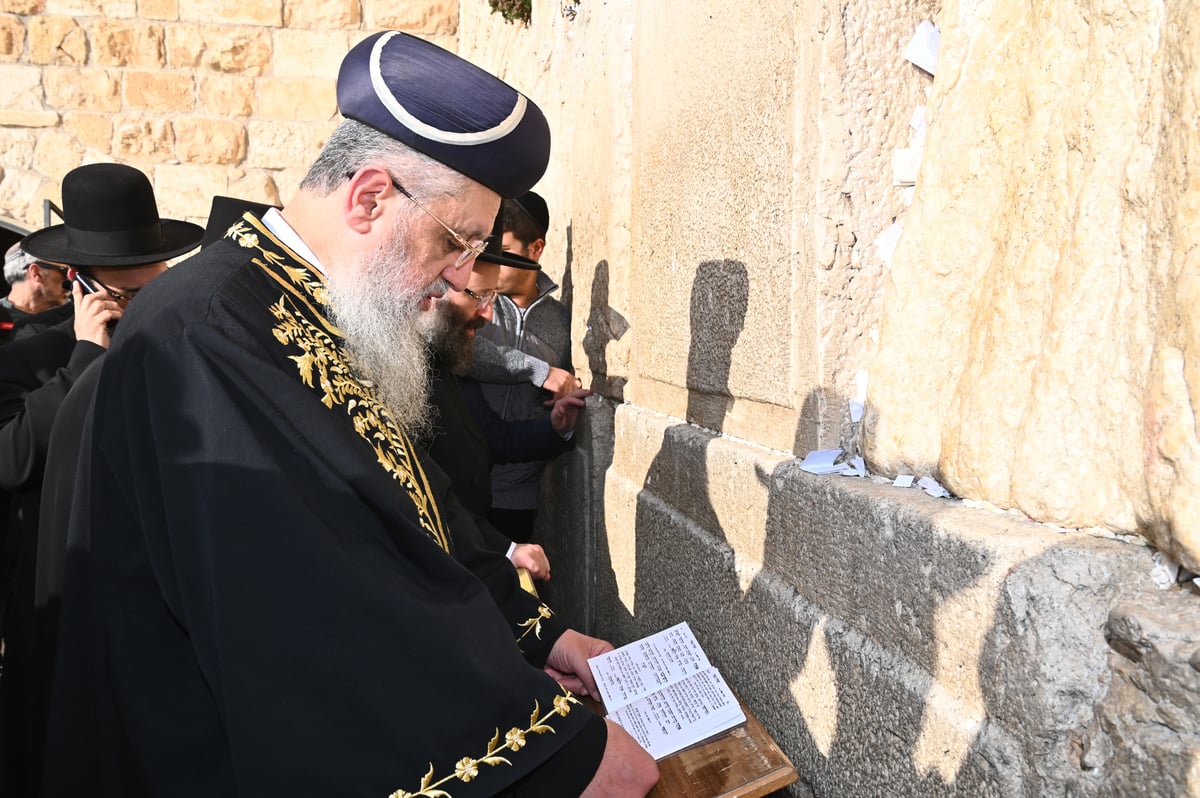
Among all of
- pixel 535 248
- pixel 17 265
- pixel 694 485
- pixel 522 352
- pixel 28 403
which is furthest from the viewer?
pixel 17 265

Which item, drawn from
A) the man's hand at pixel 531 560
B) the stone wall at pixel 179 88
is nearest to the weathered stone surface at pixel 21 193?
the stone wall at pixel 179 88

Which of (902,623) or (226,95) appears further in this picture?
(226,95)

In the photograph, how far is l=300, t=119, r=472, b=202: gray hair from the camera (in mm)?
2016

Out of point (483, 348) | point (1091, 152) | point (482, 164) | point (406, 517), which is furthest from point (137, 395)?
point (483, 348)

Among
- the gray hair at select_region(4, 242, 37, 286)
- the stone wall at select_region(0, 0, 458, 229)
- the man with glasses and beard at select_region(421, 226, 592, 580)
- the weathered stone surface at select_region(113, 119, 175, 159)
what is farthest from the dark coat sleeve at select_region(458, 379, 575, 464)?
the weathered stone surface at select_region(113, 119, 175, 159)

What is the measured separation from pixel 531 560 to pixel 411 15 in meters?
5.80

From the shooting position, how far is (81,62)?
727 centimetres

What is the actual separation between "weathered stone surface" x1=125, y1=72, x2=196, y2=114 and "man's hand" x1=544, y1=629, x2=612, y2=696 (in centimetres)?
654

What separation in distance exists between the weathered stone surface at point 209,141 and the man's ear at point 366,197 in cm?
620

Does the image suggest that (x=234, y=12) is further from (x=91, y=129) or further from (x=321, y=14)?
(x=91, y=129)

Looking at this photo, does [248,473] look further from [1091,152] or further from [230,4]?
[230,4]

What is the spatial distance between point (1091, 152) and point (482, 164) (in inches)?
49.3

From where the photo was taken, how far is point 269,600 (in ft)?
4.94

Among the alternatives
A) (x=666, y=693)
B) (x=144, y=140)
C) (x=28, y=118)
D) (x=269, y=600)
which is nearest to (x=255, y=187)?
(x=144, y=140)
